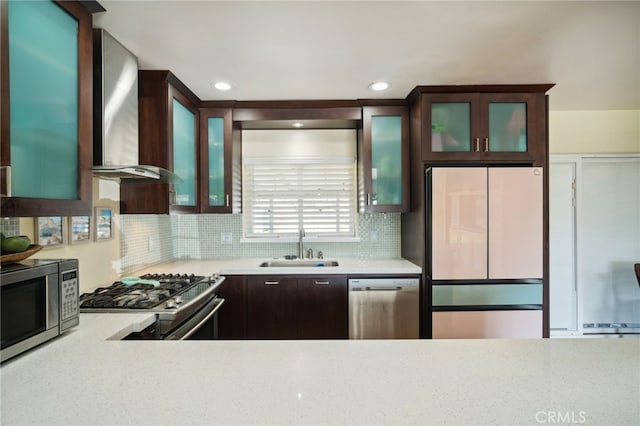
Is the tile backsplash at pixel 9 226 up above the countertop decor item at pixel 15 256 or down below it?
above

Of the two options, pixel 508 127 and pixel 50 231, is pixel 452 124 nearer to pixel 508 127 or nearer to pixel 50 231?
pixel 508 127

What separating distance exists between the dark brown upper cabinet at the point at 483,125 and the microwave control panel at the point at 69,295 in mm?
2314

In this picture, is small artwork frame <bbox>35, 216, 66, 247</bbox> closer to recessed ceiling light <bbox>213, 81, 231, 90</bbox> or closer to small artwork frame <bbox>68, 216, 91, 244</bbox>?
small artwork frame <bbox>68, 216, 91, 244</bbox>

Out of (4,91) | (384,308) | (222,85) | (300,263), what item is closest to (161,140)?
(222,85)

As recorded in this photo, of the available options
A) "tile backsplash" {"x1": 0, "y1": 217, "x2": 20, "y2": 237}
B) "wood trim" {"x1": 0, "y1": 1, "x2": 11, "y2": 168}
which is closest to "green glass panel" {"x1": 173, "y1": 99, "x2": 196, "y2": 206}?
"tile backsplash" {"x1": 0, "y1": 217, "x2": 20, "y2": 237}

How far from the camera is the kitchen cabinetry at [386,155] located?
2740 millimetres

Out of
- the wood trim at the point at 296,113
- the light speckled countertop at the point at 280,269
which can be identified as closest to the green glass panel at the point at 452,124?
the wood trim at the point at 296,113

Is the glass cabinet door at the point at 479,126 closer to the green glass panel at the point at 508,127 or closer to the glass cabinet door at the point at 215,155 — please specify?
the green glass panel at the point at 508,127

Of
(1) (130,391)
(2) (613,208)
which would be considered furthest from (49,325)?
(2) (613,208)

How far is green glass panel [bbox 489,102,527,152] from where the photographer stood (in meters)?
2.48

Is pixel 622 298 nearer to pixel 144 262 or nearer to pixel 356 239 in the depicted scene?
pixel 356 239

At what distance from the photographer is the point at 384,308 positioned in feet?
8.18

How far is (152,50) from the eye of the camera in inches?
72.7

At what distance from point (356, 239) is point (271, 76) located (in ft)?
5.60
